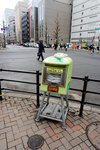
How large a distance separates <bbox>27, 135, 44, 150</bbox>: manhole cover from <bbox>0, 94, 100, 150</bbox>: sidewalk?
0.06 m

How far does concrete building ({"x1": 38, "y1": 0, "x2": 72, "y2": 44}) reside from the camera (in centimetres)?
6000

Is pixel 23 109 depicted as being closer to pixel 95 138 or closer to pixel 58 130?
pixel 58 130

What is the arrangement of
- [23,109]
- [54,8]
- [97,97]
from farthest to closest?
[54,8], [97,97], [23,109]

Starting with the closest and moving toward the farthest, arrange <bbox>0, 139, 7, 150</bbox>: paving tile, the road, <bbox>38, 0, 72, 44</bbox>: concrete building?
<bbox>0, 139, 7, 150</bbox>: paving tile, the road, <bbox>38, 0, 72, 44</bbox>: concrete building

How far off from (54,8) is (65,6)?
834 centimetres

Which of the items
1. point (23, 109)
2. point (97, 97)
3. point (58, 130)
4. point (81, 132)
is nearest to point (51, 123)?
point (58, 130)

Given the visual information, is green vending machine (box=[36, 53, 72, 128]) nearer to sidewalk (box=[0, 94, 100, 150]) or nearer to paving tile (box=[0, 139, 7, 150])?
sidewalk (box=[0, 94, 100, 150])

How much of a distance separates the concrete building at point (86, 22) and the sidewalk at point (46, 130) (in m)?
47.0

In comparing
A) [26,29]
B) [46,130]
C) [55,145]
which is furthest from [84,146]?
[26,29]

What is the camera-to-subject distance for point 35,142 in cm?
217

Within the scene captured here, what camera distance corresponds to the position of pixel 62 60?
2273 millimetres

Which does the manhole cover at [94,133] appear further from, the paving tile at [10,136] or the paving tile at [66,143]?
the paving tile at [10,136]

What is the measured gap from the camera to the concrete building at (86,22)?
46906 mm

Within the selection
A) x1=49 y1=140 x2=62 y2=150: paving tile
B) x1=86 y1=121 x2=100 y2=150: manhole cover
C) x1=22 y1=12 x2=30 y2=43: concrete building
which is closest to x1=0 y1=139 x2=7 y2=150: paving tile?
x1=49 y1=140 x2=62 y2=150: paving tile
